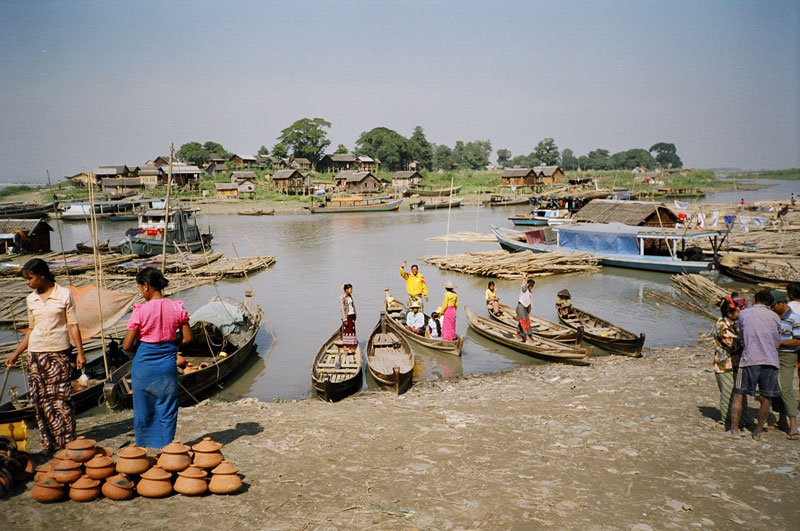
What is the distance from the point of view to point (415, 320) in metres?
12.9

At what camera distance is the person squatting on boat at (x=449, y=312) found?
1130 cm

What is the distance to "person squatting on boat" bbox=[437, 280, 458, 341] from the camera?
11.3m

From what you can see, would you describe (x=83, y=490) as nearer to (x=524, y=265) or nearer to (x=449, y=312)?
(x=449, y=312)

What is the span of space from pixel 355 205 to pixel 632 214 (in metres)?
37.7

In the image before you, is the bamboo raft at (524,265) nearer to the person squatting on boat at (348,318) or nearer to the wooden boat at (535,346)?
the wooden boat at (535,346)

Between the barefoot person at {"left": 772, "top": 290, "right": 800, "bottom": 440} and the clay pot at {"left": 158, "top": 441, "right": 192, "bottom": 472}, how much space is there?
21.0 feet

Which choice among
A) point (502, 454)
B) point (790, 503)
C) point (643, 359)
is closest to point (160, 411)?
point (502, 454)

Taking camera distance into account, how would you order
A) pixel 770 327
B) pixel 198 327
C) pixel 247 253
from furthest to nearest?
pixel 247 253 < pixel 198 327 < pixel 770 327

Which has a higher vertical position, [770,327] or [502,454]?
[770,327]

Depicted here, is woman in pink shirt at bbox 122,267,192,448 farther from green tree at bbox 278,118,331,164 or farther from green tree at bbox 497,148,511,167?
green tree at bbox 497,148,511,167

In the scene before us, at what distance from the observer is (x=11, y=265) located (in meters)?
22.0

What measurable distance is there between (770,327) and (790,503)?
5.95 ft

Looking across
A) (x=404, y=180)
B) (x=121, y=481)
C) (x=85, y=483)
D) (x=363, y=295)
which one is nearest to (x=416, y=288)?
(x=363, y=295)

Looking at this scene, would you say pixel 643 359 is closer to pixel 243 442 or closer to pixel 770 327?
pixel 770 327
